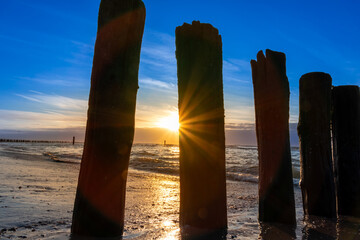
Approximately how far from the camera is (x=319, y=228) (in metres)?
3.87

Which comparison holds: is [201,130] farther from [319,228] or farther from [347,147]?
[347,147]

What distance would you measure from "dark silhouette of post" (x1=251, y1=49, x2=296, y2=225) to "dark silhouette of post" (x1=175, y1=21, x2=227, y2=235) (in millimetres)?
798

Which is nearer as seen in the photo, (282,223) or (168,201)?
(282,223)

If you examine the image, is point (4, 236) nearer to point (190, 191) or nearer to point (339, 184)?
point (190, 191)

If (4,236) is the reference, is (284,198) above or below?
above

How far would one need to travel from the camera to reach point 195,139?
3506 millimetres

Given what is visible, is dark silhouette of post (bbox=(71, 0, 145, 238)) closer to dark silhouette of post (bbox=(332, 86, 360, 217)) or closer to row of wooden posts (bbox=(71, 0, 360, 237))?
row of wooden posts (bbox=(71, 0, 360, 237))

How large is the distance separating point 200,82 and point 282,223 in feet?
7.46

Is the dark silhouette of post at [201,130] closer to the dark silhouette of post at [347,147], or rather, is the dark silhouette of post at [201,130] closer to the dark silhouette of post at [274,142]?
the dark silhouette of post at [274,142]

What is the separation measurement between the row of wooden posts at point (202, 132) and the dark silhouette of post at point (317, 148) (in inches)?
0.6

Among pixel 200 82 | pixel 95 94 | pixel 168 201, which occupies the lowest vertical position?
pixel 168 201

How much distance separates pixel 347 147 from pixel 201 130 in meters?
2.83

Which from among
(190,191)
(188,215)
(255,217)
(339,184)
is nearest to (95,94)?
(190,191)

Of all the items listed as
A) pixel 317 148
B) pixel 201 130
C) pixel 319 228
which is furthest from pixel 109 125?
pixel 317 148
